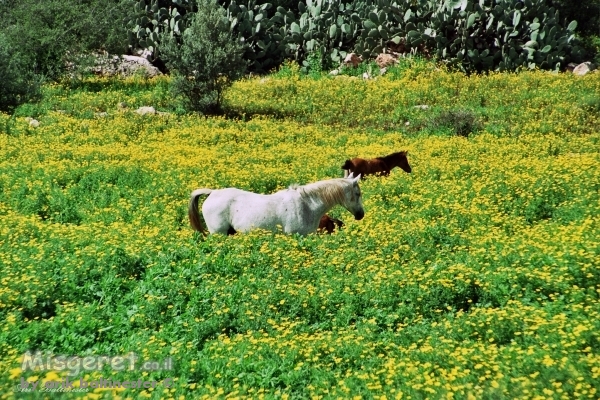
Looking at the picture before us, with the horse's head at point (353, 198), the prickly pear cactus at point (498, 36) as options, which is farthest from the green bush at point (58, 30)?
the horse's head at point (353, 198)

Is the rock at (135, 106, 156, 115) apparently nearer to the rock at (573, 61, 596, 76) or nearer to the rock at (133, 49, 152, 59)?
the rock at (133, 49, 152, 59)

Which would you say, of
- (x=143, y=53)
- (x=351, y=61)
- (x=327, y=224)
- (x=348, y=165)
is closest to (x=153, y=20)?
(x=143, y=53)

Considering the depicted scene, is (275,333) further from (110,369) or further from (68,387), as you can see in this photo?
(68,387)

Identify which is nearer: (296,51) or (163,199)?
(163,199)

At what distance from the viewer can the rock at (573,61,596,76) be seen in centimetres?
3390

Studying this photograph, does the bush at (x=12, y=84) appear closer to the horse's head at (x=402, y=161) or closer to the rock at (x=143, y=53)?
the rock at (x=143, y=53)

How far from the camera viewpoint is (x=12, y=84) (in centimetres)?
2798

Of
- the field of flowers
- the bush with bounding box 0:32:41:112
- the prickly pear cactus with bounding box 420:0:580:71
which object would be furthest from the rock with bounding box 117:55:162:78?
the field of flowers

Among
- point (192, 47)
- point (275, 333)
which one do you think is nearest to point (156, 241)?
point (275, 333)

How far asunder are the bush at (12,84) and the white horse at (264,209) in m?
19.0

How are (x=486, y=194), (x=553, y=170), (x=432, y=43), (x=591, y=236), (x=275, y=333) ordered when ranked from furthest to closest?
(x=432, y=43)
(x=553, y=170)
(x=486, y=194)
(x=591, y=236)
(x=275, y=333)

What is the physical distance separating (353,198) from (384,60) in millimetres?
24695

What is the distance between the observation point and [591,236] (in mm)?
11594

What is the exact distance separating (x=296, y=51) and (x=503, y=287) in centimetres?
3182
